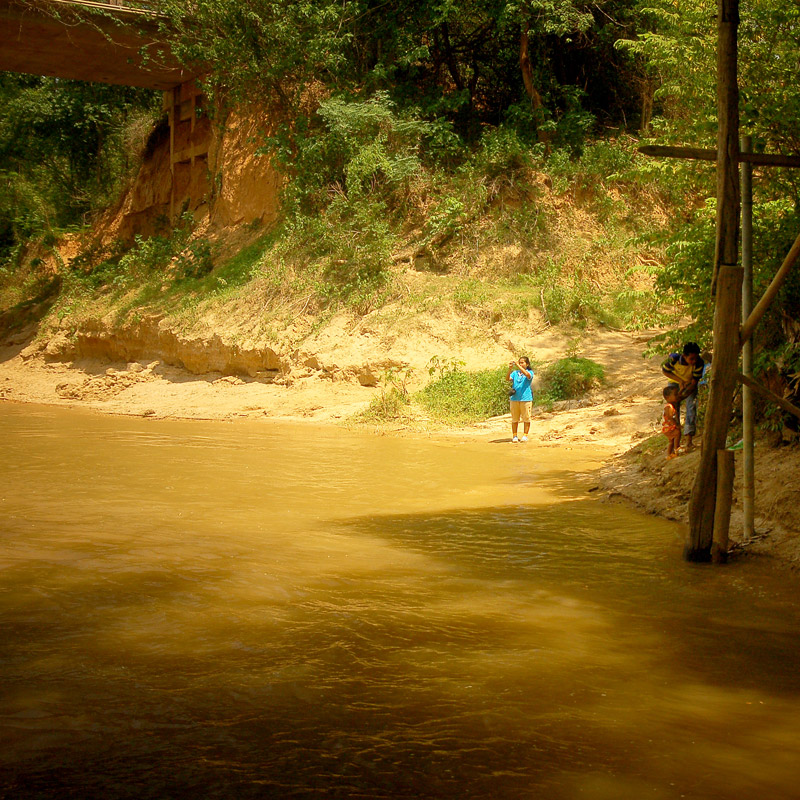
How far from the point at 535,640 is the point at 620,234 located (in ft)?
55.1

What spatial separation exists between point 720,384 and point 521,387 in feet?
24.3

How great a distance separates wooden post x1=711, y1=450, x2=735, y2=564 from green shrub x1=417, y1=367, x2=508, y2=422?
9.19 meters

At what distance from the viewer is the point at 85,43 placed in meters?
21.0

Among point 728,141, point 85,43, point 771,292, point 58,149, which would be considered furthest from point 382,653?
point 58,149

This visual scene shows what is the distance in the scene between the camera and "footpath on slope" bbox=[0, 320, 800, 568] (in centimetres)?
729

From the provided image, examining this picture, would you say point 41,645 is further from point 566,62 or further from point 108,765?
point 566,62

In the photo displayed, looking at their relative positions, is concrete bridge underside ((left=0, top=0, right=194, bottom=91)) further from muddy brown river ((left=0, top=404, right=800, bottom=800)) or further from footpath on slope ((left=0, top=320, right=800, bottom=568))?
muddy brown river ((left=0, top=404, right=800, bottom=800))

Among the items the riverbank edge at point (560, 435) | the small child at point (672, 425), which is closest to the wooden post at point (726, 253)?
the riverbank edge at point (560, 435)

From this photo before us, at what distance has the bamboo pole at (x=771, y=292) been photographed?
5.72m

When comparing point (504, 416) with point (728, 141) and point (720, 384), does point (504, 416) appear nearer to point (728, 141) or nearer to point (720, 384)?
point (720, 384)

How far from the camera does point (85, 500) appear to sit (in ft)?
28.5

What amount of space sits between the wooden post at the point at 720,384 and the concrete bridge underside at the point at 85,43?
1827 centimetres

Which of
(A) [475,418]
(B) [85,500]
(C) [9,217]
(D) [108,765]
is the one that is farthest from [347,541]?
(C) [9,217]

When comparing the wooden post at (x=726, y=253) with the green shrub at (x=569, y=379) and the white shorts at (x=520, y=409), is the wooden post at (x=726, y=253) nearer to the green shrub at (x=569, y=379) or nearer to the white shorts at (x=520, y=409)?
the white shorts at (x=520, y=409)
